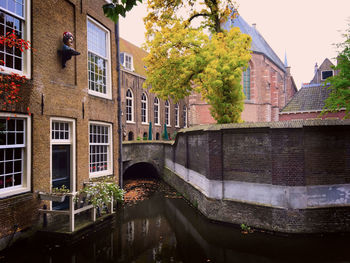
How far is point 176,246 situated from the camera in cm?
648

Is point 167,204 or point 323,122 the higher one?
point 323,122

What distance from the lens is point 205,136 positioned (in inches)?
368

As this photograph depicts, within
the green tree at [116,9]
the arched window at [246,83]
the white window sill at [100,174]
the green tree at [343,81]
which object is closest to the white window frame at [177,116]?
the arched window at [246,83]

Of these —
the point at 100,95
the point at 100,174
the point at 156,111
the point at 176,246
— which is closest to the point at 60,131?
the point at 100,95

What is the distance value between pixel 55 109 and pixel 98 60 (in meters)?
3.14

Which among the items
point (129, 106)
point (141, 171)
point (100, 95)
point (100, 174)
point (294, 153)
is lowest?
point (141, 171)

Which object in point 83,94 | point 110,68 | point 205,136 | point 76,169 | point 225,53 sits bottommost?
point 76,169

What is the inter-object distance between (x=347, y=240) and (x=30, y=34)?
1054cm

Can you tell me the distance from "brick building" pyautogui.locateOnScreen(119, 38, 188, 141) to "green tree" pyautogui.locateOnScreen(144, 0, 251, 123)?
1033 cm

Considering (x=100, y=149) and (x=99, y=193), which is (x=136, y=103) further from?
(x=99, y=193)

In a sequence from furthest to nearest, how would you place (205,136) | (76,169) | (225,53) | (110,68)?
(225,53)
(110,68)
(205,136)
(76,169)

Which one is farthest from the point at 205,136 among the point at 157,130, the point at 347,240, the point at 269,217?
the point at 157,130

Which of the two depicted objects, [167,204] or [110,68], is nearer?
[110,68]

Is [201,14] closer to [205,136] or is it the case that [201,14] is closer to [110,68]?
[110,68]
